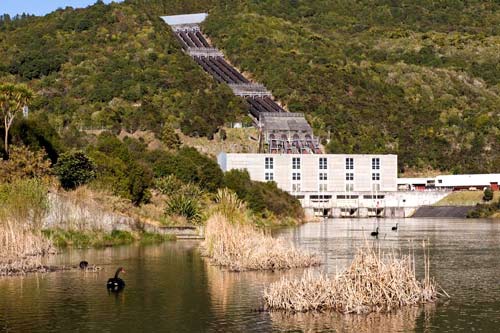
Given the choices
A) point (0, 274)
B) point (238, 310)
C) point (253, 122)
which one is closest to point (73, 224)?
point (0, 274)

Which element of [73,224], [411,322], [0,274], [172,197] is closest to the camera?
[411,322]

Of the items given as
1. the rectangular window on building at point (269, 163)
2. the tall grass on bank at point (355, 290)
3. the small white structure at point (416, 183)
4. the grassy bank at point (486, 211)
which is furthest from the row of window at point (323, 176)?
the tall grass on bank at point (355, 290)

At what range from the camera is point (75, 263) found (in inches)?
2013

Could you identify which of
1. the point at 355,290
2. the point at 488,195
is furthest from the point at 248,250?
the point at 488,195

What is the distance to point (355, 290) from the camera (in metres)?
33.0

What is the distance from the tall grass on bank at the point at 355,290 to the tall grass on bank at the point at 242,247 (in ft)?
40.9

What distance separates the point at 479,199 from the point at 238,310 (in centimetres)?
12861

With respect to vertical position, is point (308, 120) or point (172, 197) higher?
point (308, 120)

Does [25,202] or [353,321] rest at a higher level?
[25,202]

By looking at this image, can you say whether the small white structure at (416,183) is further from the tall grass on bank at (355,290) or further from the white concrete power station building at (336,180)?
the tall grass on bank at (355,290)

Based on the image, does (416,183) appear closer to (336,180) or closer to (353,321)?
(336,180)

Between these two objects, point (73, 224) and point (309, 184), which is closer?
point (73, 224)

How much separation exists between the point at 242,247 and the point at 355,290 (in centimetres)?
1584

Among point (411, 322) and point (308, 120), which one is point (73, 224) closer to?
point (411, 322)
